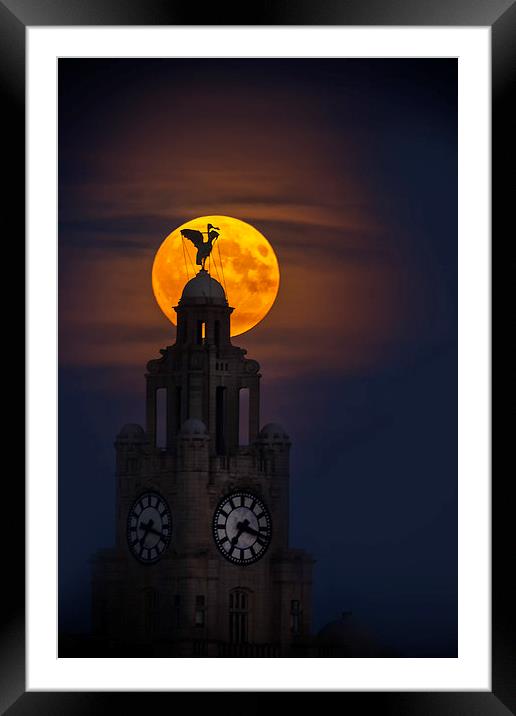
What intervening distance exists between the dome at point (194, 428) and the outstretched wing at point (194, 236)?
7.74 m

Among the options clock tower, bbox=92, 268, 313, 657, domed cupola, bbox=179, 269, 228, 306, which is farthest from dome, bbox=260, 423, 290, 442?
domed cupola, bbox=179, 269, 228, 306

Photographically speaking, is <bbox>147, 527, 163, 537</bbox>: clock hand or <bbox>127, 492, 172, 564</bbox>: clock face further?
<bbox>147, 527, 163, 537</bbox>: clock hand

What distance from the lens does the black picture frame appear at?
770cm

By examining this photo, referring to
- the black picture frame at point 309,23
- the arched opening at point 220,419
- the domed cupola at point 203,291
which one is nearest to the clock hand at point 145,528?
the arched opening at point 220,419

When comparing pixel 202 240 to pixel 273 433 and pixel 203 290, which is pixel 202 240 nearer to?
pixel 203 290

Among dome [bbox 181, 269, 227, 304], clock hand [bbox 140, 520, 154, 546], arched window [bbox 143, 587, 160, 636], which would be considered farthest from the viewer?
arched window [bbox 143, 587, 160, 636]

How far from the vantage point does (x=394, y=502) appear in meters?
19.2

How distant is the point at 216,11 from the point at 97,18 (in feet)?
1.67

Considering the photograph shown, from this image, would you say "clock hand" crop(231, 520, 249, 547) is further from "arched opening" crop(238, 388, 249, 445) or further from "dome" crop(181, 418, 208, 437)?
"dome" crop(181, 418, 208, 437)

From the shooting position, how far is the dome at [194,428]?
27859mm

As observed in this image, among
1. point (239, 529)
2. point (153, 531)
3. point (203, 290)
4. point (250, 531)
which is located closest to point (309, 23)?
point (203, 290)

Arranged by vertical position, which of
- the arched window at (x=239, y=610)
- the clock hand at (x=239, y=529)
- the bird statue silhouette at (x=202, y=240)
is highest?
the bird statue silhouette at (x=202, y=240)

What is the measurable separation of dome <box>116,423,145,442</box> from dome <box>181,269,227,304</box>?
2590 millimetres

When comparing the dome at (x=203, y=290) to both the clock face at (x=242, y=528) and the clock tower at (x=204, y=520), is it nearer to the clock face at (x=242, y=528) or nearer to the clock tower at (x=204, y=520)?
the clock tower at (x=204, y=520)
